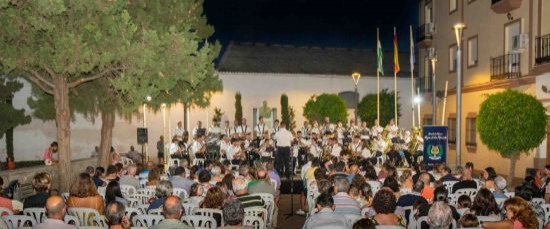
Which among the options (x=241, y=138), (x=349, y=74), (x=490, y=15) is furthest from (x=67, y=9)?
(x=349, y=74)

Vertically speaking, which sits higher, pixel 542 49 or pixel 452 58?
pixel 452 58

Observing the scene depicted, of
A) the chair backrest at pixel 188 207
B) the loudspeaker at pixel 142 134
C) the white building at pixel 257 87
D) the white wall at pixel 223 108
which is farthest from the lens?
the white building at pixel 257 87

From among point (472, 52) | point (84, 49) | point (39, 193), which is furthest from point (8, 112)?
point (472, 52)

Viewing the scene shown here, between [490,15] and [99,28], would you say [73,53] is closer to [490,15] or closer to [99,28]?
[99,28]

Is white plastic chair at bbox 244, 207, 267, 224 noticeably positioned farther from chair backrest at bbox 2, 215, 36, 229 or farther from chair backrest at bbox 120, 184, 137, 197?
chair backrest at bbox 120, 184, 137, 197

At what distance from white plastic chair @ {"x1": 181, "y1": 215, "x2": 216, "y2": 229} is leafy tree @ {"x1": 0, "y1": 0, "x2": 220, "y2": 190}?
561 centimetres

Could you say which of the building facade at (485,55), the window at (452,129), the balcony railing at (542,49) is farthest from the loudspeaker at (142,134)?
the window at (452,129)

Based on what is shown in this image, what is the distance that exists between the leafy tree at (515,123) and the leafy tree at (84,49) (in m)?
10.6

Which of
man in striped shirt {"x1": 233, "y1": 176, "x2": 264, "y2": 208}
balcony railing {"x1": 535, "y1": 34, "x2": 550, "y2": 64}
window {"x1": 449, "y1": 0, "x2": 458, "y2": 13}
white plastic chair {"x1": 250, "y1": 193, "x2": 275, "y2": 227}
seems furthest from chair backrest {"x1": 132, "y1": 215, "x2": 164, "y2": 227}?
window {"x1": 449, "y1": 0, "x2": 458, "y2": 13}

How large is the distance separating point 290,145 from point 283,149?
0.33 meters

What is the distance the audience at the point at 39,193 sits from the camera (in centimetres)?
Answer: 885

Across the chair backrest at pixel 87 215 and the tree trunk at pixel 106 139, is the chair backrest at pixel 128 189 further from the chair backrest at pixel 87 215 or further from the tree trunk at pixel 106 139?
the tree trunk at pixel 106 139

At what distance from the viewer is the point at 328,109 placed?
3516 cm

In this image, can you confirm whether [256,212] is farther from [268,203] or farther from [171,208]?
[171,208]
